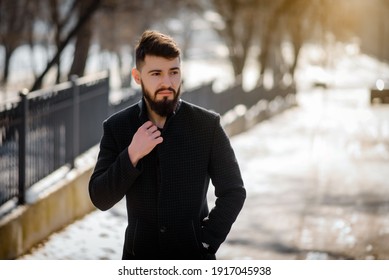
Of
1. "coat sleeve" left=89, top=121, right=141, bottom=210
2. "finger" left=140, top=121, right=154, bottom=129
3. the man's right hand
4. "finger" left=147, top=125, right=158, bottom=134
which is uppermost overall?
"finger" left=140, top=121, right=154, bottom=129

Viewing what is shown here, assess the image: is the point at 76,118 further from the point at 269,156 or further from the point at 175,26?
the point at 175,26

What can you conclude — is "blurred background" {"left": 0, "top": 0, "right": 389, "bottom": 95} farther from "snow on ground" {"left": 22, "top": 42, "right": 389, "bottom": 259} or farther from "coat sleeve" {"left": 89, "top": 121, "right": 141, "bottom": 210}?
"coat sleeve" {"left": 89, "top": 121, "right": 141, "bottom": 210}

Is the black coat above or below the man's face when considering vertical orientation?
below

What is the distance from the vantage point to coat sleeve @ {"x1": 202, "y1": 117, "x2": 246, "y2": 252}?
3.69 meters

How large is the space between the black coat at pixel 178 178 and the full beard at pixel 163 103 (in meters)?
0.07

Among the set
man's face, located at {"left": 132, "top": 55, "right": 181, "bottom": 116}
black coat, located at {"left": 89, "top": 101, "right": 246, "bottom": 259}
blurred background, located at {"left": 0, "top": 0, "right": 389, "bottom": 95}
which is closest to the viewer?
man's face, located at {"left": 132, "top": 55, "right": 181, "bottom": 116}

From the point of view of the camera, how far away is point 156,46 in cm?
Answer: 360

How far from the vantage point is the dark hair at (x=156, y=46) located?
3.60m

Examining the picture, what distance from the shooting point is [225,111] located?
798 inches

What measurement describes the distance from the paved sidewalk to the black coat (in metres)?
4.10

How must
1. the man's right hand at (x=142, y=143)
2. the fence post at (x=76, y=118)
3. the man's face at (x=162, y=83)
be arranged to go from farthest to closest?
the fence post at (x=76, y=118) → the man's face at (x=162, y=83) → the man's right hand at (x=142, y=143)

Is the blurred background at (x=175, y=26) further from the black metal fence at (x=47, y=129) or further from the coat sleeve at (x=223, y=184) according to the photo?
the coat sleeve at (x=223, y=184)

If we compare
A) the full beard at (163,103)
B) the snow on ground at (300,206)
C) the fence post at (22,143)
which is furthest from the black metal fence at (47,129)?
the full beard at (163,103)

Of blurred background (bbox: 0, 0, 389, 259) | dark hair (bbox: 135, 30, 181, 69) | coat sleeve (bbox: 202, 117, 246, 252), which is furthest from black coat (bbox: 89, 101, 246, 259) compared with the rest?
blurred background (bbox: 0, 0, 389, 259)
